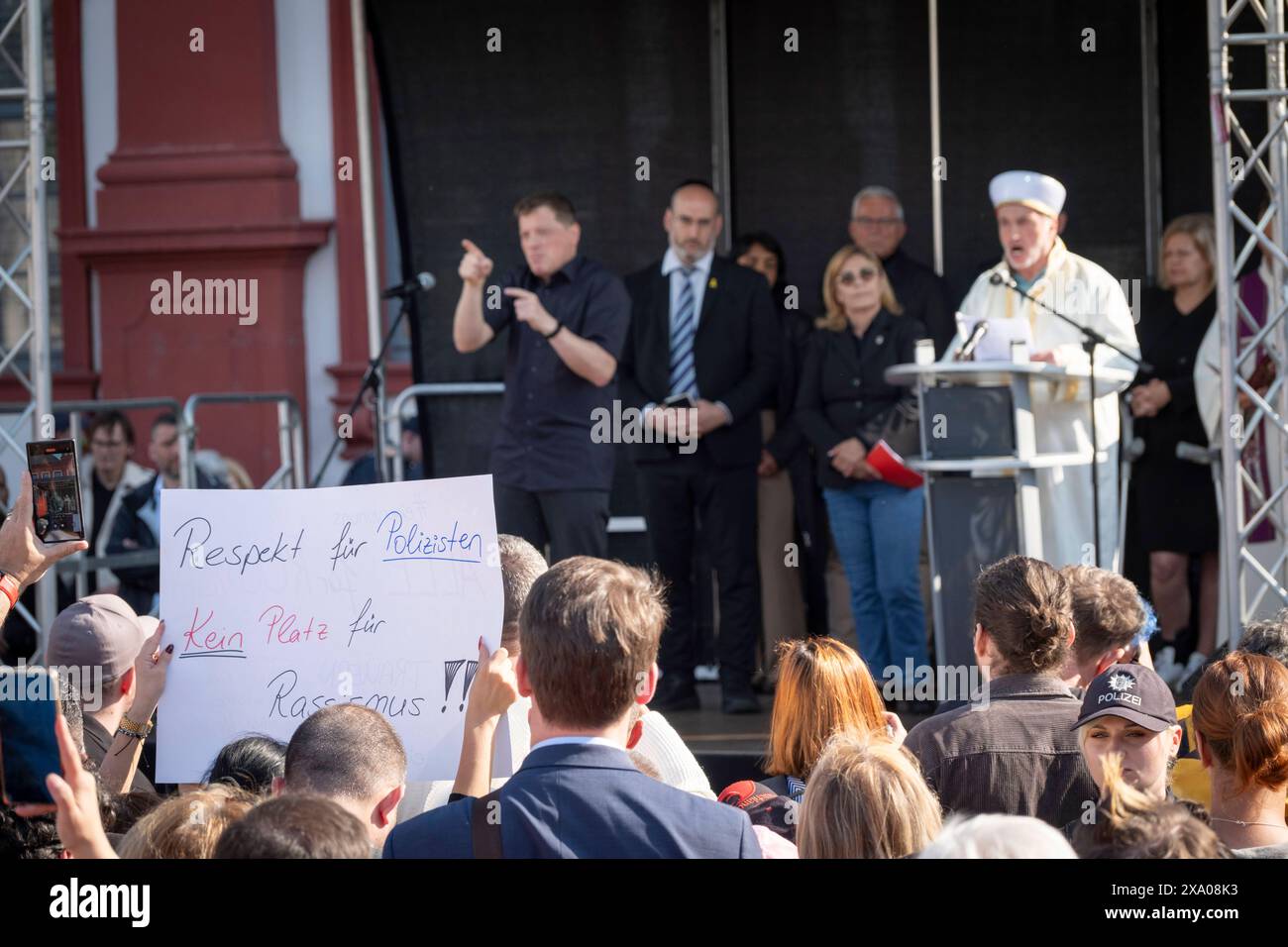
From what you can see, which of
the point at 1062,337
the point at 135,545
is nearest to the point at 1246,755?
the point at 1062,337

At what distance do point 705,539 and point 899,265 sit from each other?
1554 millimetres

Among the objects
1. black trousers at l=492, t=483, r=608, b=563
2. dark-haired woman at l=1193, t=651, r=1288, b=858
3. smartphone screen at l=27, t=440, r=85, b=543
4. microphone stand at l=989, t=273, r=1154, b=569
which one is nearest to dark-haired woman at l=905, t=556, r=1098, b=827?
dark-haired woman at l=1193, t=651, r=1288, b=858

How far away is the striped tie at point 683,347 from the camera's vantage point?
6.80 meters

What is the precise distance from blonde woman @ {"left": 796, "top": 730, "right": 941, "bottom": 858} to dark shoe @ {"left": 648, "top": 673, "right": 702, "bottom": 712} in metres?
4.29

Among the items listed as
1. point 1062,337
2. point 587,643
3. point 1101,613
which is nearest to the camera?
point 587,643

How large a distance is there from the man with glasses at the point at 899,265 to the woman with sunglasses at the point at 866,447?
9.0 inches

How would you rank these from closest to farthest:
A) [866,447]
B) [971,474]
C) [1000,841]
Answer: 1. [1000,841]
2. [971,474]
3. [866,447]

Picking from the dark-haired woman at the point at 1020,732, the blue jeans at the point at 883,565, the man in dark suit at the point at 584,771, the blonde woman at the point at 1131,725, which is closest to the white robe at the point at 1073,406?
the blue jeans at the point at 883,565

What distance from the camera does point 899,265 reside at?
710 cm

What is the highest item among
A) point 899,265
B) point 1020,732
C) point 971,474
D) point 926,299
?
point 899,265

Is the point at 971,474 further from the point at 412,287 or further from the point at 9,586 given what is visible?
the point at 9,586

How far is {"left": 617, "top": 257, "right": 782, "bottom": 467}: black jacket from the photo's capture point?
6672 millimetres
